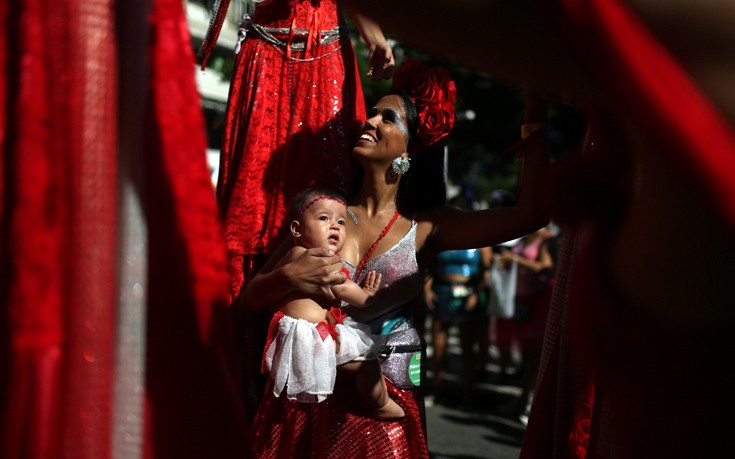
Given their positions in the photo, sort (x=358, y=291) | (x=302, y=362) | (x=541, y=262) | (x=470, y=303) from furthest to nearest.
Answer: (x=470, y=303) < (x=541, y=262) < (x=358, y=291) < (x=302, y=362)

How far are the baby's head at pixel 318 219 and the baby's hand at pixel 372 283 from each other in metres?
0.14

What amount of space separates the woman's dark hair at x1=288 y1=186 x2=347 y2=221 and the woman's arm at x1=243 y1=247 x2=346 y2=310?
20cm

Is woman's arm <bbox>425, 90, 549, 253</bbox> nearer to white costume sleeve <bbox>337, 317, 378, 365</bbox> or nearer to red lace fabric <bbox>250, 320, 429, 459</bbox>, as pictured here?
white costume sleeve <bbox>337, 317, 378, 365</bbox>

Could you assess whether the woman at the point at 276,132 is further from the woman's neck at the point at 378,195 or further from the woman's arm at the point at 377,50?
the woman's arm at the point at 377,50

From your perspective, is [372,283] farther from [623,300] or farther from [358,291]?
[623,300]

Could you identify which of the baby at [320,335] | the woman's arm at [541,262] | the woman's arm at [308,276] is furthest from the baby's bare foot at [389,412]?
the woman's arm at [541,262]

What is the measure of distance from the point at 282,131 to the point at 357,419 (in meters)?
1.11

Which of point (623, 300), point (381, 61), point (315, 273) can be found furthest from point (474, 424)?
point (623, 300)

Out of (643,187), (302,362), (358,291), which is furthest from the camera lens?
(358,291)

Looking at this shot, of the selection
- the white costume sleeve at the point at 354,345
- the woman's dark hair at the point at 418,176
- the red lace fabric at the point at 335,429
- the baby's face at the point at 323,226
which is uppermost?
the woman's dark hair at the point at 418,176

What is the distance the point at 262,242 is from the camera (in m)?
2.97

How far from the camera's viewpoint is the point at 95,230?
113 centimetres

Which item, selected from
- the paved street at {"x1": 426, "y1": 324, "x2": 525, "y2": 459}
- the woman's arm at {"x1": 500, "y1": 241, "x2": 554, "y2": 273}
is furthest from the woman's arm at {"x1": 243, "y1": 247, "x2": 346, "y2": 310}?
the woman's arm at {"x1": 500, "y1": 241, "x2": 554, "y2": 273}

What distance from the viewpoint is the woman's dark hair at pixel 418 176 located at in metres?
2.93
